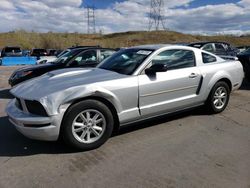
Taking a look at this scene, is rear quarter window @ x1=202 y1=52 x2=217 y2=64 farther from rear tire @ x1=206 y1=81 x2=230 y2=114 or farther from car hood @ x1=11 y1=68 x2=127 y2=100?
car hood @ x1=11 y1=68 x2=127 y2=100

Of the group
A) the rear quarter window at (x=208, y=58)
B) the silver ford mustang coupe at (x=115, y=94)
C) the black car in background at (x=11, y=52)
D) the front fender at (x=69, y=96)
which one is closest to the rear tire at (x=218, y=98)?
the silver ford mustang coupe at (x=115, y=94)

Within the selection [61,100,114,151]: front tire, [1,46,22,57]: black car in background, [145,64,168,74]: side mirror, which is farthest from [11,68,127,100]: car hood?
[1,46,22,57]: black car in background

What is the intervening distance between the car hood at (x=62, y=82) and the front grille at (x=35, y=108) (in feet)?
0.23

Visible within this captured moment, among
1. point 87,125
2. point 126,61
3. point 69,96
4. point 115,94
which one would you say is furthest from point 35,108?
point 126,61

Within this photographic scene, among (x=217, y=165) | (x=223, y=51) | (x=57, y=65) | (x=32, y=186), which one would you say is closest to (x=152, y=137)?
(x=217, y=165)

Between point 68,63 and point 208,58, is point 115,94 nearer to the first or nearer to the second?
point 208,58

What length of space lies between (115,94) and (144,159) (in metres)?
1.08

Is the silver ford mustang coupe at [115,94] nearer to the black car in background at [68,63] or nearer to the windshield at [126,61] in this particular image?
the windshield at [126,61]

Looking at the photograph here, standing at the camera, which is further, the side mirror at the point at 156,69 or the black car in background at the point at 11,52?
the black car in background at the point at 11,52

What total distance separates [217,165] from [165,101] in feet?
5.16

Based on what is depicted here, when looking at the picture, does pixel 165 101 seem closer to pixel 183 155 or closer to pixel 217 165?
pixel 183 155

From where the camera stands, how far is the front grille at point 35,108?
12.7 feet

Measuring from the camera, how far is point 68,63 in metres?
8.74

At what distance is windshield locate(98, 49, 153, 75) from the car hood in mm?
212
